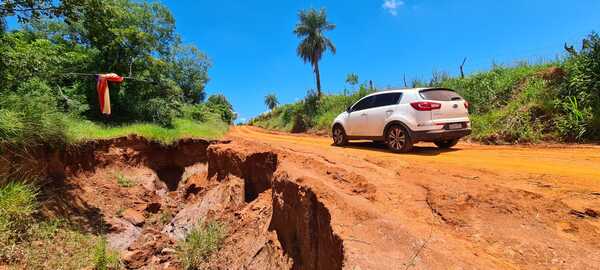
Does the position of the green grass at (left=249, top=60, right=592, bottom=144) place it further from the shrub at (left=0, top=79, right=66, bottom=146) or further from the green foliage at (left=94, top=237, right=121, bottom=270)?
the shrub at (left=0, top=79, right=66, bottom=146)

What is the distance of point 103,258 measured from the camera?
6.59 m

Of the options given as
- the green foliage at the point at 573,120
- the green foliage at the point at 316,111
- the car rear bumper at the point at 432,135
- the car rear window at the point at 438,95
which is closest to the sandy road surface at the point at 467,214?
the car rear bumper at the point at 432,135

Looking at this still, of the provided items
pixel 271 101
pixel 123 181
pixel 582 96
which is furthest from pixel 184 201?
pixel 271 101

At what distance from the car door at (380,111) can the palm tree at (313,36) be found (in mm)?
24598

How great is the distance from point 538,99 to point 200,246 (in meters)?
11.8

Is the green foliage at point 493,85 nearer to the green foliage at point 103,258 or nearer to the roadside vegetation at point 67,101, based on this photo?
the roadside vegetation at point 67,101

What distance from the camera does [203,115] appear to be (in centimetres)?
2097

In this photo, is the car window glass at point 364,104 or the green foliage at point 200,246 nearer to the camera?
the green foliage at point 200,246

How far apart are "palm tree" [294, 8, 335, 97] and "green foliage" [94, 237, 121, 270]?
28291mm

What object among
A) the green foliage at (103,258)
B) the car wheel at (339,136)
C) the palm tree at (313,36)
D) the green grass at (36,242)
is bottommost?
the green foliage at (103,258)

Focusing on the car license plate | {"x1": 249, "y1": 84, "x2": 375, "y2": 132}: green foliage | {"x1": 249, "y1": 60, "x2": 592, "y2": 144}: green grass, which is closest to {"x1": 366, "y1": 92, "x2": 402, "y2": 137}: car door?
the car license plate

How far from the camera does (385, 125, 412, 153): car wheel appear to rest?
8.01 meters

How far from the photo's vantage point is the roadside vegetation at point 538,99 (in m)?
9.14

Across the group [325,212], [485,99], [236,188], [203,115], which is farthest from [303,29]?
[325,212]
